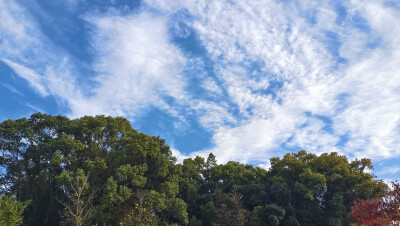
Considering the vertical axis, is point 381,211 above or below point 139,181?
below

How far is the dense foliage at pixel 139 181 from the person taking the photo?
21.3 meters

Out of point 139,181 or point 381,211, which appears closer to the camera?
point 381,211

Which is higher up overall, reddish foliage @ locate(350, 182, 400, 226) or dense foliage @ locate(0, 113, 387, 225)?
dense foliage @ locate(0, 113, 387, 225)

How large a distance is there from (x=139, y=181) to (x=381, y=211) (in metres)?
16.2

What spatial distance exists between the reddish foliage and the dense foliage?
40.8 feet

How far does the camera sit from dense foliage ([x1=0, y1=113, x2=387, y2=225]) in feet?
70.0

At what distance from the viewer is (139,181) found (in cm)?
2117

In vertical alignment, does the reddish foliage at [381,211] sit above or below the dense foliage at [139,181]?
below

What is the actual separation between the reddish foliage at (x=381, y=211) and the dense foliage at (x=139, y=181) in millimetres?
12442

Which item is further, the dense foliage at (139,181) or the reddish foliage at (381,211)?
the dense foliage at (139,181)

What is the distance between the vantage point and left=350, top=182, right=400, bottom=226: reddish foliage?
834 centimetres

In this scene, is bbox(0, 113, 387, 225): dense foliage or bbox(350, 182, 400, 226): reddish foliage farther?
bbox(0, 113, 387, 225): dense foliage

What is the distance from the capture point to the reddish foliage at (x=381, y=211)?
8.34 meters

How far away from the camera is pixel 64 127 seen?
78.9 feet
